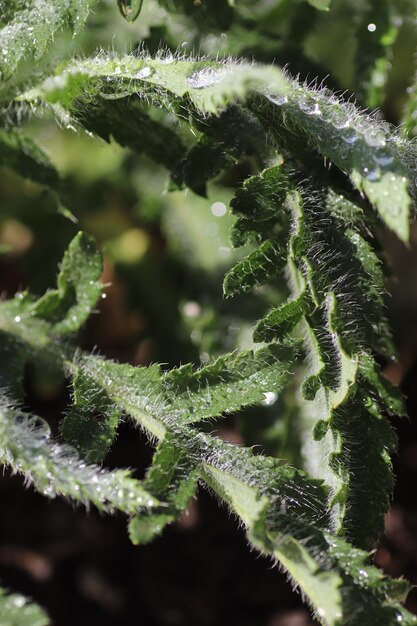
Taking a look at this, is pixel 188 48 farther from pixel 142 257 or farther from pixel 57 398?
pixel 57 398

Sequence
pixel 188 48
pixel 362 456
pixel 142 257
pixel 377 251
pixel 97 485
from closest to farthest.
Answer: pixel 97 485 < pixel 362 456 < pixel 377 251 < pixel 188 48 < pixel 142 257

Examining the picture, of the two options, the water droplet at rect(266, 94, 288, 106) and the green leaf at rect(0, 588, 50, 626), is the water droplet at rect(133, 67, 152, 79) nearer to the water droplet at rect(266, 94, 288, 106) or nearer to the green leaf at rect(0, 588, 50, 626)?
the water droplet at rect(266, 94, 288, 106)

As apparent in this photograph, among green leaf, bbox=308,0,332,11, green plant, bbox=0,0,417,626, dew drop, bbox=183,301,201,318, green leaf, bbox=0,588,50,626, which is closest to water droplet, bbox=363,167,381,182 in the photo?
green plant, bbox=0,0,417,626

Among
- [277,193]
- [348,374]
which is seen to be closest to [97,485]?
[348,374]

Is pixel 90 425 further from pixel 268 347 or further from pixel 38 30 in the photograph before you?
pixel 38 30

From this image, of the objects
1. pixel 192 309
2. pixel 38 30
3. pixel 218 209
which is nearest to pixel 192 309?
pixel 192 309

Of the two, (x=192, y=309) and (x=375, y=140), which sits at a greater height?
(x=375, y=140)

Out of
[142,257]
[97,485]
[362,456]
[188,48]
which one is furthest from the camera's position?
[142,257]

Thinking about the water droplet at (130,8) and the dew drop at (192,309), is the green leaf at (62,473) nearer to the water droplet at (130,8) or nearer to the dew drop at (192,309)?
the water droplet at (130,8)
